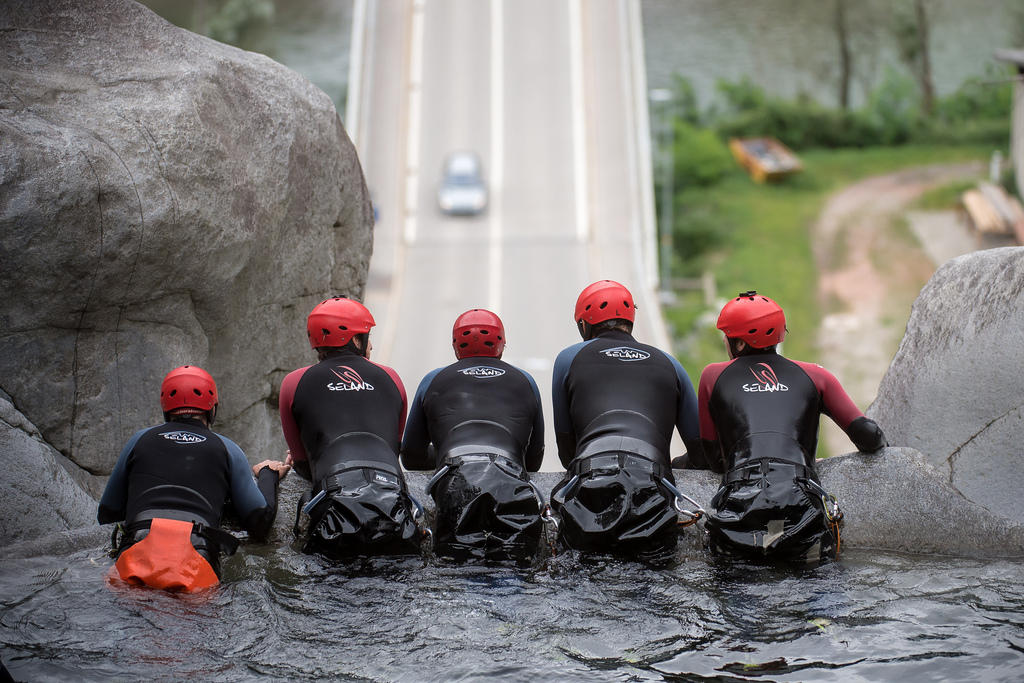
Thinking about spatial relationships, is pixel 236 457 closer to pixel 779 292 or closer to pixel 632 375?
pixel 632 375

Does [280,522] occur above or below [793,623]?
above

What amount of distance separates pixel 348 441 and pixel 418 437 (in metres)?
0.76

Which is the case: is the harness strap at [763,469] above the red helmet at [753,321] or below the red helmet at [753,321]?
below

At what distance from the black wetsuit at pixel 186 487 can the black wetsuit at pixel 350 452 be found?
45cm

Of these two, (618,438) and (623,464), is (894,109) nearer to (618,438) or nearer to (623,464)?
(618,438)

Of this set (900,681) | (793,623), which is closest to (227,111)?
(793,623)

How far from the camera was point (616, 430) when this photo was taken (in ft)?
22.0

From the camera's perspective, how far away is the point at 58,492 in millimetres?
7375

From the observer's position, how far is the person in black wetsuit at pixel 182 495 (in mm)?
6035

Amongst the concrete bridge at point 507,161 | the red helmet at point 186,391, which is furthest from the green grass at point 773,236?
the red helmet at point 186,391

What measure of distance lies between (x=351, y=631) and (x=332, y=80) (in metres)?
55.7

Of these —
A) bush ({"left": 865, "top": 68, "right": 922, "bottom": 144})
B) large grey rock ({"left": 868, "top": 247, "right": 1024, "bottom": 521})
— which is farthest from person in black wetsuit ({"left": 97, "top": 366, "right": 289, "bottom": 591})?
bush ({"left": 865, "top": 68, "right": 922, "bottom": 144})

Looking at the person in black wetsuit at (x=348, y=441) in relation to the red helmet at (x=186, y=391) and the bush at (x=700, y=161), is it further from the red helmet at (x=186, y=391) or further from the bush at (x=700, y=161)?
the bush at (x=700, y=161)

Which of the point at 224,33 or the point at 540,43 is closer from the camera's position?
the point at 540,43
